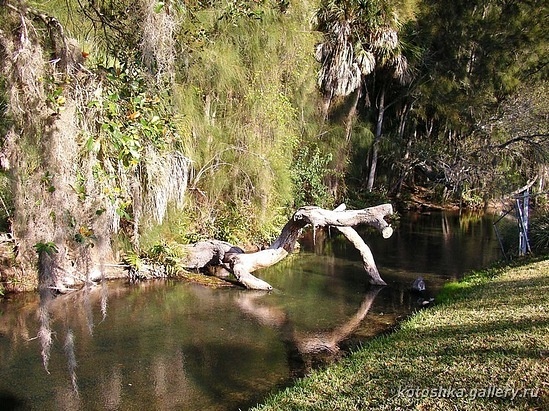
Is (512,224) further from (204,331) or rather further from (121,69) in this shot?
(121,69)

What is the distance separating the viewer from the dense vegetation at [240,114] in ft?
12.2

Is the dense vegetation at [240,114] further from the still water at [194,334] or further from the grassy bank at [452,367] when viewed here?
the grassy bank at [452,367]

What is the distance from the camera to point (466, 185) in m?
23.6

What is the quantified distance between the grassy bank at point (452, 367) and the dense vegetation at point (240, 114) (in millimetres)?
2549

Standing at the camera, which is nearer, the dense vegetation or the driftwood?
the dense vegetation

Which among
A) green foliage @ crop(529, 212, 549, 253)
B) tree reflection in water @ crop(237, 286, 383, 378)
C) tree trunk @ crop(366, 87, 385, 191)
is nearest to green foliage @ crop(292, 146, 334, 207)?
tree trunk @ crop(366, 87, 385, 191)

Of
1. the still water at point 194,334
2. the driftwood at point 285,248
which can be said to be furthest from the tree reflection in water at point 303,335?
the driftwood at point 285,248

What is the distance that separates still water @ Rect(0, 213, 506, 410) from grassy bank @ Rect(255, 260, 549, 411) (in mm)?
1158

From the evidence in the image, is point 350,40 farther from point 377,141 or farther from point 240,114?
point 240,114

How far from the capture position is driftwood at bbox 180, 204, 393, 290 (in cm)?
1136

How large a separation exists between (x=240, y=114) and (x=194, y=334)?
638cm

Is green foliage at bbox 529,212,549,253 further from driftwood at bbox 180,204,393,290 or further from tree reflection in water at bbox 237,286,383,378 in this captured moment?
tree reflection in water at bbox 237,286,383,378

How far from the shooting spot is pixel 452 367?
5.17m

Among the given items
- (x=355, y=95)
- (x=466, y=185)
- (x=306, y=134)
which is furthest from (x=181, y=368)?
(x=466, y=185)
